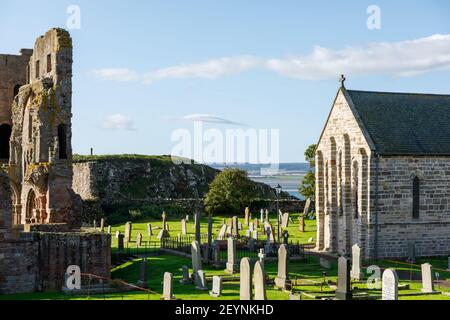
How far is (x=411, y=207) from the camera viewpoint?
3716cm

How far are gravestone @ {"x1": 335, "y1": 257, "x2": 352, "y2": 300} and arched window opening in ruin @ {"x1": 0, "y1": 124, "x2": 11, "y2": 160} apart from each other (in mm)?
34660

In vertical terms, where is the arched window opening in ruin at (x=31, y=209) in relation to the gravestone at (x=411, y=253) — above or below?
above

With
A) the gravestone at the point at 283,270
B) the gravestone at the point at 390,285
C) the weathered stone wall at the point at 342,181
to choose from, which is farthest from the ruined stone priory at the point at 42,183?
the weathered stone wall at the point at 342,181

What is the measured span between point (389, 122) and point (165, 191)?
3905 centimetres

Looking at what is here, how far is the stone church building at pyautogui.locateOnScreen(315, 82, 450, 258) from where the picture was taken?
36.5 m

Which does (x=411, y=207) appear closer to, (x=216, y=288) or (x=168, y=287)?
(x=216, y=288)

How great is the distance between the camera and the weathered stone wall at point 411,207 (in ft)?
120

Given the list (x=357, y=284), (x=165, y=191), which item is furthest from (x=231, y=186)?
(x=357, y=284)

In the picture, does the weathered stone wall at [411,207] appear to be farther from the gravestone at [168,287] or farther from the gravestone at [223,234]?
the gravestone at [168,287]

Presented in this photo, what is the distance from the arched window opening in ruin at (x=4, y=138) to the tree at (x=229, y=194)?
17.0 metres

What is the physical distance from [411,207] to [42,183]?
18.7m

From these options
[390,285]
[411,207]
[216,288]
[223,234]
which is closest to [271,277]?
[216,288]

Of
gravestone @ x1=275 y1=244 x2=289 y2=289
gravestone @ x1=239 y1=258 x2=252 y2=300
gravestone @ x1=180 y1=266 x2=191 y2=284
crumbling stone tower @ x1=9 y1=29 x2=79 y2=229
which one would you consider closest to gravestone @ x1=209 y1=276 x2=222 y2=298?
gravestone @ x1=239 y1=258 x2=252 y2=300
